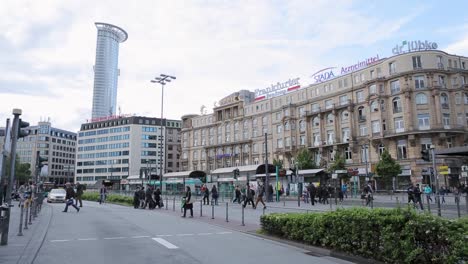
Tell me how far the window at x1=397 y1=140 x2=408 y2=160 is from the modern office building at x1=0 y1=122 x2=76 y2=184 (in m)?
122

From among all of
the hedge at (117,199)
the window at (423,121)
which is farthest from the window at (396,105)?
the hedge at (117,199)

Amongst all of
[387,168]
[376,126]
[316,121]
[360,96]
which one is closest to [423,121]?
[376,126]

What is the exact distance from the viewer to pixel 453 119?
178ft

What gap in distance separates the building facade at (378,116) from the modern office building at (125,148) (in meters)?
52.2

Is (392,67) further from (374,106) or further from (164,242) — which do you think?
(164,242)

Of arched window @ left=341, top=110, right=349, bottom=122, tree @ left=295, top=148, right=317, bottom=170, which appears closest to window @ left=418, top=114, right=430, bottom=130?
arched window @ left=341, top=110, right=349, bottom=122

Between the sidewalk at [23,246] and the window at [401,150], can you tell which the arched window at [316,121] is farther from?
the sidewalk at [23,246]

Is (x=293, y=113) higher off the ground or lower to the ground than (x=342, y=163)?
higher

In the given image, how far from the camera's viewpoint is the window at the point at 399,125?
180 ft

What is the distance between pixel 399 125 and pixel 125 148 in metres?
92.0

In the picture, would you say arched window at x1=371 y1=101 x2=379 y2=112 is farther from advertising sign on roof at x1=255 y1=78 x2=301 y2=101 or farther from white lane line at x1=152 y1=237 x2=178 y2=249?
white lane line at x1=152 y1=237 x2=178 y2=249

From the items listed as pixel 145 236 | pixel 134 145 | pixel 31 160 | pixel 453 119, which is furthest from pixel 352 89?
pixel 31 160

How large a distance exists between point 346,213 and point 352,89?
57.1 metres

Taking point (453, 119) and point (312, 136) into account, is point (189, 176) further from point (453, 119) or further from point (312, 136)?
point (453, 119)
